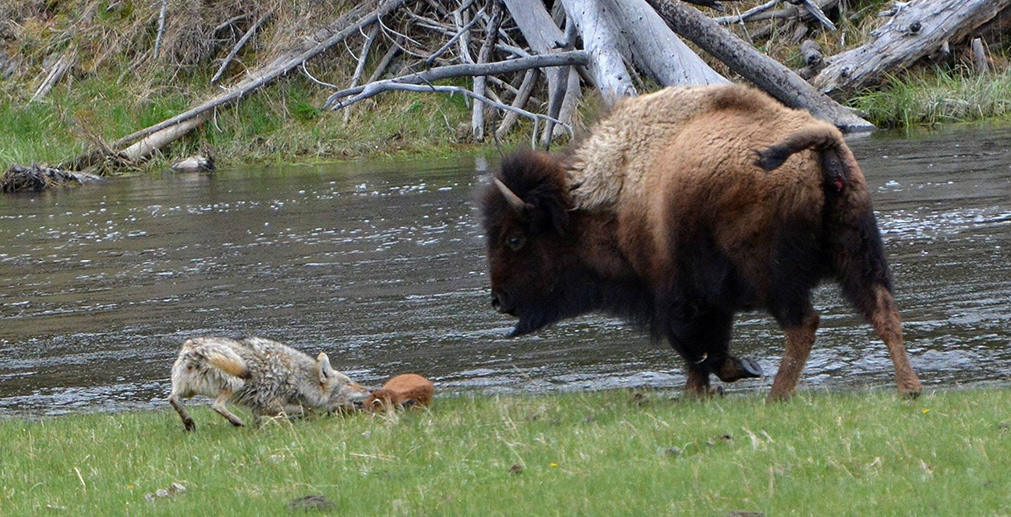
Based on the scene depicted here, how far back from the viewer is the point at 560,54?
576 inches

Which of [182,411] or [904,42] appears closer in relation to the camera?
[182,411]

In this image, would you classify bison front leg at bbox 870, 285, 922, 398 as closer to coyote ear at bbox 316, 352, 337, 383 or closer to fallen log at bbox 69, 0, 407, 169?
coyote ear at bbox 316, 352, 337, 383

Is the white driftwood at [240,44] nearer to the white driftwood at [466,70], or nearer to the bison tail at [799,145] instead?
the white driftwood at [466,70]

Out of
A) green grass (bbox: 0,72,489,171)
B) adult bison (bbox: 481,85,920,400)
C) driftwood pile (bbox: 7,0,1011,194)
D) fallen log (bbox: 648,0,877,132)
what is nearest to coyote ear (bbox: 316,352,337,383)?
adult bison (bbox: 481,85,920,400)

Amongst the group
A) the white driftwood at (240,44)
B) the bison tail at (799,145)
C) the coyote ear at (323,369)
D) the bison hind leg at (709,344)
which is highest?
the white driftwood at (240,44)

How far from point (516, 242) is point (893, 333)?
108 inches

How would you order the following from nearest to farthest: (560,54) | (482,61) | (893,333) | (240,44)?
(893,333) → (560,54) → (482,61) → (240,44)

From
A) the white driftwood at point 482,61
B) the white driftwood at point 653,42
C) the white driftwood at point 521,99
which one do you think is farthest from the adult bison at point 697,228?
the white driftwood at point 521,99

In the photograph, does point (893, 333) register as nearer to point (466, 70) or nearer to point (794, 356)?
point (794, 356)

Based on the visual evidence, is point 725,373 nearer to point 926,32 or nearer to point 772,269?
point 772,269

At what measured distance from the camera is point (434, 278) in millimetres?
14172

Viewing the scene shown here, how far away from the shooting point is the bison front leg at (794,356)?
299 inches

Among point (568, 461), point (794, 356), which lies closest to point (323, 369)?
point (568, 461)

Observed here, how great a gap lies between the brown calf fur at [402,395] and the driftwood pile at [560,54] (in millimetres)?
3268
